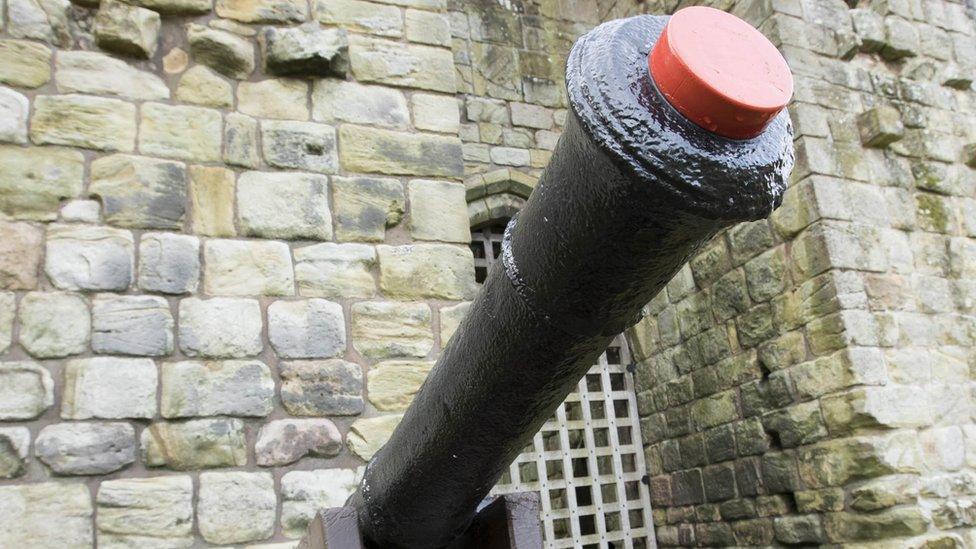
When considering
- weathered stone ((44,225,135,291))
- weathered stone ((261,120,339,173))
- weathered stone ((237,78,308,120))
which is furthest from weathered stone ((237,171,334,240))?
weathered stone ((44,225,135,291))

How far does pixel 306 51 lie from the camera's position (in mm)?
2871

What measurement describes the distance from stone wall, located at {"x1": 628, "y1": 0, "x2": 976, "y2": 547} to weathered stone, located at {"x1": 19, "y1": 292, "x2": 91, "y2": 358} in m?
3.34

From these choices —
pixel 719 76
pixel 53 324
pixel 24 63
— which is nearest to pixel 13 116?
pixel 24 63

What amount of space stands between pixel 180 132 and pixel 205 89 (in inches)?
7.8

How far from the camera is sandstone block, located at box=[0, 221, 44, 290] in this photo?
236cm

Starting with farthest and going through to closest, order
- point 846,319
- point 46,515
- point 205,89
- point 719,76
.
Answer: point 846,319, point 205,89, point 46,515, point 719,76

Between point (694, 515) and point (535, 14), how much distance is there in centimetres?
378

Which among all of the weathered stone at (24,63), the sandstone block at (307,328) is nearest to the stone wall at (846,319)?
the sandstone block at (307,328)

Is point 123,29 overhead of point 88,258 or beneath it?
overhead

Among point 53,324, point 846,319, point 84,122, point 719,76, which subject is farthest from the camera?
point 846,319

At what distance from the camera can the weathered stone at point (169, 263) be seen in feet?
8.20

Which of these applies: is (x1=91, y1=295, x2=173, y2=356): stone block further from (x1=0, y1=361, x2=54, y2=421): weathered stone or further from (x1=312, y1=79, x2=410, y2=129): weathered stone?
(x1=312, y1=79, x2=410, y2=129): weathered stone

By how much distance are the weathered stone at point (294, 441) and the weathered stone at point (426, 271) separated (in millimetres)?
528

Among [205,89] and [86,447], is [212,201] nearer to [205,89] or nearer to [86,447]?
[205,89]
